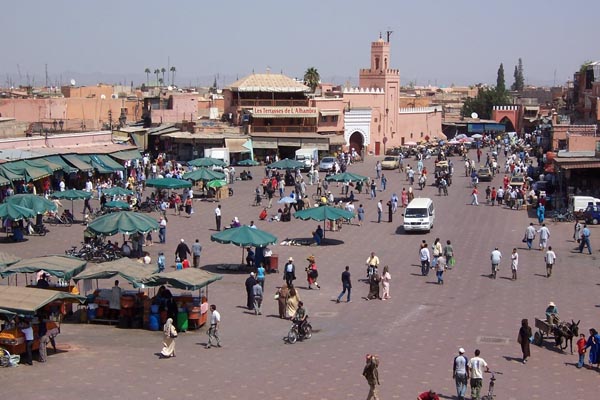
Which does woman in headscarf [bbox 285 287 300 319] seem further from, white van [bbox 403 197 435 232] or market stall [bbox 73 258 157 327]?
white van [bbox 403 197 435 232]

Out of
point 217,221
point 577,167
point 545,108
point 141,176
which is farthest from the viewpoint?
point 545,108

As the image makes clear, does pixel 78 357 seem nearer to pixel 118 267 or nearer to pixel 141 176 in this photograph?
pixel 118 267

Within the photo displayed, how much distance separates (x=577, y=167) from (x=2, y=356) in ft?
89.2

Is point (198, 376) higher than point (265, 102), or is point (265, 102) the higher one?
point (265, 102)

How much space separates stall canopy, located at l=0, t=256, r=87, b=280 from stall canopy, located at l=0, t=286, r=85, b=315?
7.85 feet

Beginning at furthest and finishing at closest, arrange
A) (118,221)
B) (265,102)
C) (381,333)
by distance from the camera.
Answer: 1. (265,102)
2. (118,221)
3. (381,333)

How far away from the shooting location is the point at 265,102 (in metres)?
63.6


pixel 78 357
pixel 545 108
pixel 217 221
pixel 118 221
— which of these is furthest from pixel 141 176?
pixel 545 108

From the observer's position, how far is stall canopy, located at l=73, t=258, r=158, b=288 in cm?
2066

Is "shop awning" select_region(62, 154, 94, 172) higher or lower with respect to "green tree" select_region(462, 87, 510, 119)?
lower

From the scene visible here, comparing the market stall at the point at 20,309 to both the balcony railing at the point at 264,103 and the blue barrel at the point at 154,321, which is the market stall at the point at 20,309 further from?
A: the balcony railing at the point at 264,103

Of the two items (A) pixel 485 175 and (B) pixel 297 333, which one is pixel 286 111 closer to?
(A) pixel 485 175

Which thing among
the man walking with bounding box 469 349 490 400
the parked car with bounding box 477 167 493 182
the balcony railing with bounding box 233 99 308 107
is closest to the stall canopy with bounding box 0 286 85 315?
the man walking with bounding box 469 349 490 400

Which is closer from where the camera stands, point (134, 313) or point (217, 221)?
point (134, 313)
